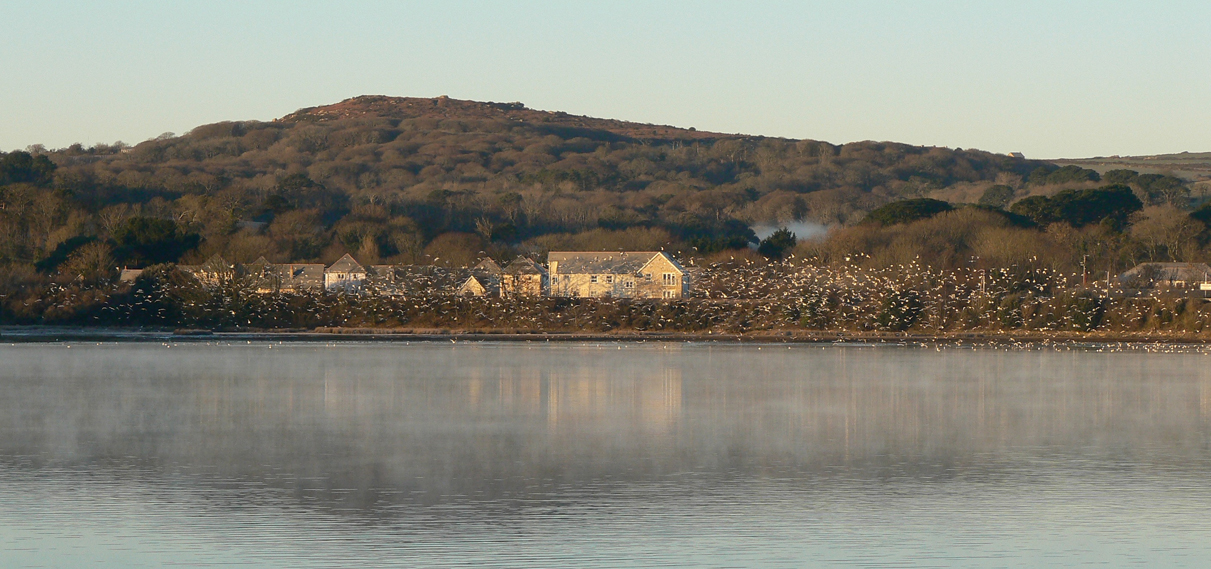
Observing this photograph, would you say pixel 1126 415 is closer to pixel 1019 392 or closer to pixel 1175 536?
pixel 1019 392

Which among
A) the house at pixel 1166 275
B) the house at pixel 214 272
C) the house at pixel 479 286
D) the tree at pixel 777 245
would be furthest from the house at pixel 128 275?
the house at pixel 1166 275

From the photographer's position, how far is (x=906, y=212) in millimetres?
99188

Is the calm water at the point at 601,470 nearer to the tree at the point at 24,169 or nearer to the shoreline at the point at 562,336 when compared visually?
the shoreline at the point at 562,336

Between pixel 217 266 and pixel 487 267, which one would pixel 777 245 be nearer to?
pixel 487 267

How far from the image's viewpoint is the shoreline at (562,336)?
6106 cm

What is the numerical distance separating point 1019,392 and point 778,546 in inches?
825

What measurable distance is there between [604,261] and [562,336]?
96.6 ft

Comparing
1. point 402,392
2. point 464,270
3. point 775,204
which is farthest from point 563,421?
point 775,204

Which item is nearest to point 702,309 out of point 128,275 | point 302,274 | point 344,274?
point 128,275

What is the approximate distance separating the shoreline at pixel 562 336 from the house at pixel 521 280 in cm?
676

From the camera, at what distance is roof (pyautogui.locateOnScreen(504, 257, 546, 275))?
83.3 m

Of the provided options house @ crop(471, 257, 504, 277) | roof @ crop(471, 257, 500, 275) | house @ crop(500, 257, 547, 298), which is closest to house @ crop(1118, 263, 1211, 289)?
house @ crop(500, 257, 547, 298)

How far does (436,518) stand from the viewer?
15281mm

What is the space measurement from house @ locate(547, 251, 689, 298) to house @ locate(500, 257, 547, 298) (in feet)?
5.73
